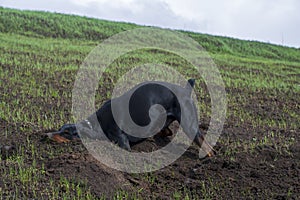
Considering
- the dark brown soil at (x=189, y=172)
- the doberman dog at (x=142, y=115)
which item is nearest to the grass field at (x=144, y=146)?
the dark brown soil at (x=189, y=172)

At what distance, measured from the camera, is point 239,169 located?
559 centimetres

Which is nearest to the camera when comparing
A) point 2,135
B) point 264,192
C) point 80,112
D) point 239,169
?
point 264,192

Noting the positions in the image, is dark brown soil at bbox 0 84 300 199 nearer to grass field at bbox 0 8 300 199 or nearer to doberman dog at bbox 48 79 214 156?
grass field at bbox 0 8 300 199

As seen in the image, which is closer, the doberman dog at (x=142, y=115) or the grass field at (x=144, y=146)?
the grass field at (x=144, y=146)

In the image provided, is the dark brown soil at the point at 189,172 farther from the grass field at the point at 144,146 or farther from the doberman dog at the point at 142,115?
the doberman dog at the point at 142,115

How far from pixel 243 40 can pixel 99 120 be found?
77.8ft

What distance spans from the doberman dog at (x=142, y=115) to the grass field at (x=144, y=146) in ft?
0.65

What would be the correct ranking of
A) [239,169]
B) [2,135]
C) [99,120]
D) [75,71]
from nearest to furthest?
[239,169] → [99,120] → [2,135] → [75,71]

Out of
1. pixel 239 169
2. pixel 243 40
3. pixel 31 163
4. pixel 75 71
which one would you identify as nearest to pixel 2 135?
pixel 31 163

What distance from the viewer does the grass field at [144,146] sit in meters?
5.05

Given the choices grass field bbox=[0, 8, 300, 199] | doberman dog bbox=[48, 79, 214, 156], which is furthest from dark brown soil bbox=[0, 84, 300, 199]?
doberman dog bbox=[48, 79, 214, 156]

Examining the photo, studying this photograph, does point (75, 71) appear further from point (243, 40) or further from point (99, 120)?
point (243, 40)

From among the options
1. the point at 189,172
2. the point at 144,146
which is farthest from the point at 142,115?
the point at 189,172

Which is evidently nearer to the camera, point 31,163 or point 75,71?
point 31,163
